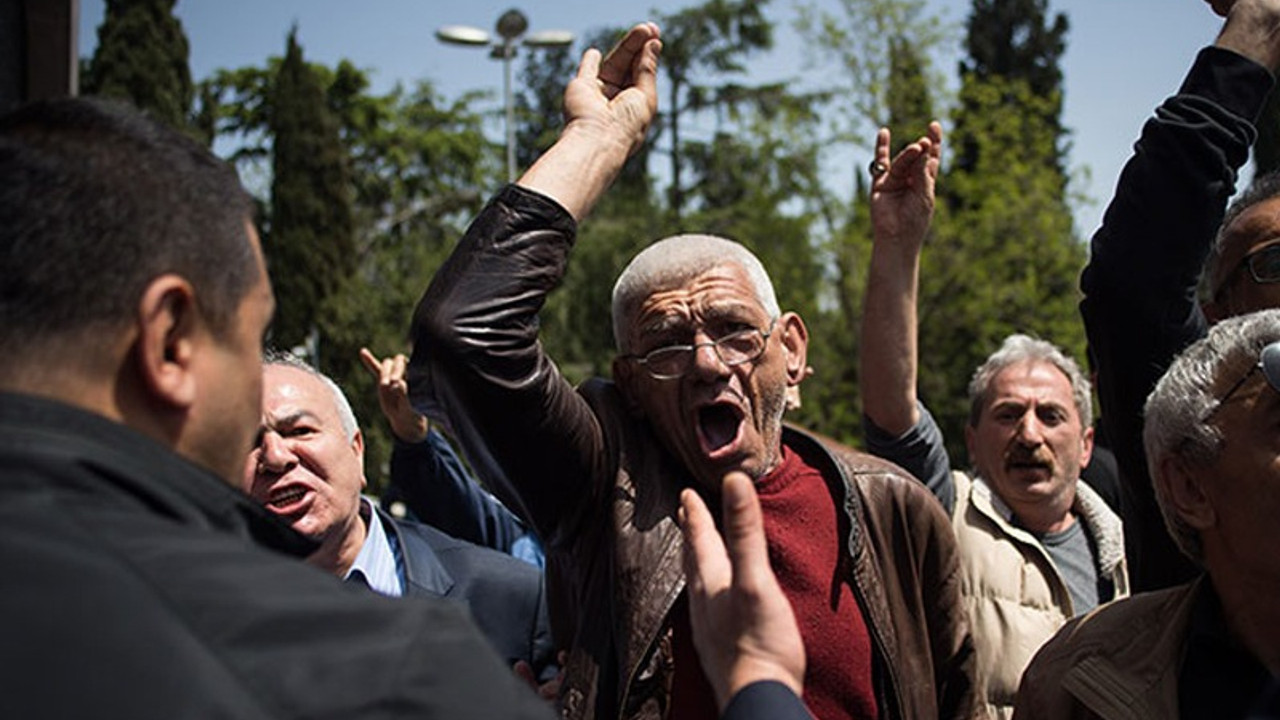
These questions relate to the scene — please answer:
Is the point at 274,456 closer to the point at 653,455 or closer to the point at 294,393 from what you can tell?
the point at 294,393

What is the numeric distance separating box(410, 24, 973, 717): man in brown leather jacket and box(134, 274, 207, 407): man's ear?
99cm

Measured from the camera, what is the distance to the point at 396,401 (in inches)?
188

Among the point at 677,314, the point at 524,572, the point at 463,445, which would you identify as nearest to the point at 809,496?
the point at 677,314

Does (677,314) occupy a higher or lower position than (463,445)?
higher

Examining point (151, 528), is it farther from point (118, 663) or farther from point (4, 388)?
point (4, 388)

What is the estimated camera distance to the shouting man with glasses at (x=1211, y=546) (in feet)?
7.26

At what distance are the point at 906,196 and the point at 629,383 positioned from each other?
913 millimetres

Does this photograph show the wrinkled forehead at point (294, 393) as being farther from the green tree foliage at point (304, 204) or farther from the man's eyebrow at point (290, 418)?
the green tree foliage at point (304, 204)

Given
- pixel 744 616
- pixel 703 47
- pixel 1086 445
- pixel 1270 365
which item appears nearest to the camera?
pixel 744 616

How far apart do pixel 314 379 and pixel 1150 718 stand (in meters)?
2.43

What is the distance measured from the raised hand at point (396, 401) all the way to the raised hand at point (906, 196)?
2075 millimetres

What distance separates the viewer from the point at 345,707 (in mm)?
1147

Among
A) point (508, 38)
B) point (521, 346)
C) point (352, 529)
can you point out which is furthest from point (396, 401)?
point (508, 38)

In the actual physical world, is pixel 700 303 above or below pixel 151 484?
above
